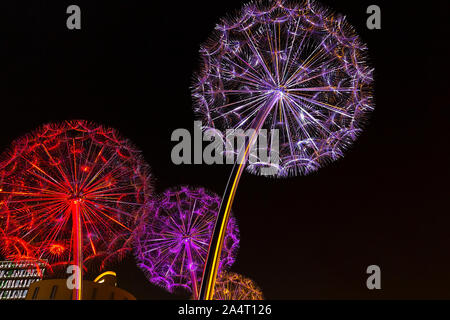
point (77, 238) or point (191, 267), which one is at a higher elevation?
point (77, 238)

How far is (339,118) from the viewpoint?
18.6 m

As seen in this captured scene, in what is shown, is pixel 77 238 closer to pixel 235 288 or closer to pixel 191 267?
pixel 191 267

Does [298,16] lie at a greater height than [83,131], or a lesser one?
greater

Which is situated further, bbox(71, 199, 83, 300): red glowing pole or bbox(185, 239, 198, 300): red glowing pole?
bbox(185, 239, 198, 300): red glowing pole

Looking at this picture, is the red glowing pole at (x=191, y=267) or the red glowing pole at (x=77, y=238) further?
the red glowing pole at (x=191, y=267)

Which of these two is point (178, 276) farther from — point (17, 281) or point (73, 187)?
point (17, 281)

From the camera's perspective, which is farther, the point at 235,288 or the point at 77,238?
the point at 235,288

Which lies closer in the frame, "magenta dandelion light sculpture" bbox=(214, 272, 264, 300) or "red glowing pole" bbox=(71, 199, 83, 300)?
"red glowing pole" bbox=(71, 199, 83, 300)

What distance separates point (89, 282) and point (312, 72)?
17.4 m

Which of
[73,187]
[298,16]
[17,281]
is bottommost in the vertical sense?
[17,281]

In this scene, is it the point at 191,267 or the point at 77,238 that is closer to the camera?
the point at 77,238

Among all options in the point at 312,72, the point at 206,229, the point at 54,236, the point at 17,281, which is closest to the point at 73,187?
the point at 54,236

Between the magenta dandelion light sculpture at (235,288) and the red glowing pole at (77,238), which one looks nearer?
the red glowing pole at (77,238)
